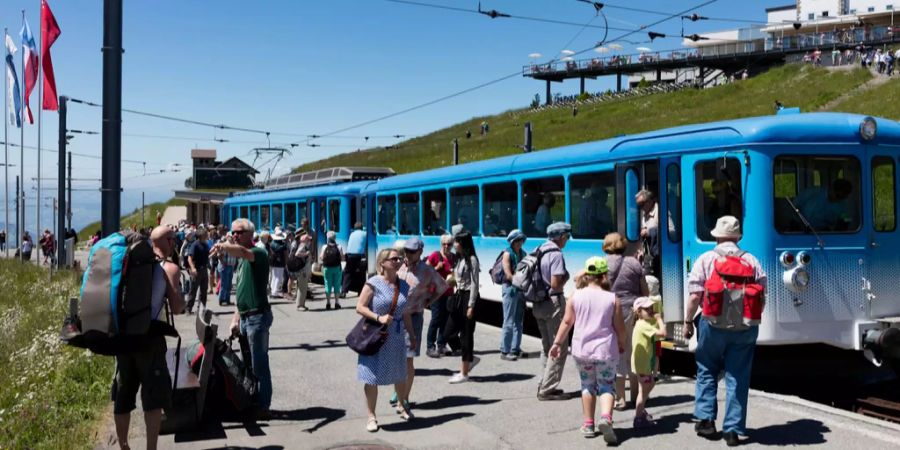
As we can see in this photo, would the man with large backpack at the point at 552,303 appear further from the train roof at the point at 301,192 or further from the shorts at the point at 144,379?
the train roof at the point at 301,192

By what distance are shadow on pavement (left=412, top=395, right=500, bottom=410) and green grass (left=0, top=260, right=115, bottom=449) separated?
3027mm

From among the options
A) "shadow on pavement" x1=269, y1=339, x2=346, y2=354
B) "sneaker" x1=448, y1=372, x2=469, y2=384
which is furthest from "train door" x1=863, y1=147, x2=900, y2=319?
"shadow on pavement" x1=269, y1=339, x2=346, y2=354

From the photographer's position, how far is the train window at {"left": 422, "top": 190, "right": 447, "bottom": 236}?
57.6 ft

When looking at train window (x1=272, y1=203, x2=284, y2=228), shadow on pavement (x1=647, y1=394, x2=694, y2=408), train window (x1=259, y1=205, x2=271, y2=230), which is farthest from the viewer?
train window (x1=259, y1=205, x2=271, y2=230)

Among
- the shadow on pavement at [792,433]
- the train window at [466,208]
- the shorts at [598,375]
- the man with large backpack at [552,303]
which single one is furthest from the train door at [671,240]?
the train window at [466,208]

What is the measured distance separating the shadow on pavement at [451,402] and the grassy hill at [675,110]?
34.9 metres

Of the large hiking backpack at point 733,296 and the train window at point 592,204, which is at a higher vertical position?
the train window at point 592,204

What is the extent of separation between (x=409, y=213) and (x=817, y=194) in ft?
37.1

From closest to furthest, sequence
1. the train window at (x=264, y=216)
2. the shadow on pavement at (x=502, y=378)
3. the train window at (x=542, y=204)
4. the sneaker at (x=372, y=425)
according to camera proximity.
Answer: the sneaker at (x=372, y=425) < the shadow on pavement at (x=502, y=378) < the train window at (x=542, y=204) < the train window at (x=264, y=216)

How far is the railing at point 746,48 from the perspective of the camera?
7325 cm

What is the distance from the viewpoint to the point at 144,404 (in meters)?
6.29

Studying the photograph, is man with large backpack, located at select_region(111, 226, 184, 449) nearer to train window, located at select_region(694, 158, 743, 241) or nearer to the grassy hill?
train window, located at select_region(694, 158, 743, 241)

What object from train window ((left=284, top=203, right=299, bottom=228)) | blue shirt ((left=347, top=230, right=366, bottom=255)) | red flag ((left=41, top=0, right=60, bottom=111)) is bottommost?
blue shirt ((left=347, top=230, right=366, bottom=255))

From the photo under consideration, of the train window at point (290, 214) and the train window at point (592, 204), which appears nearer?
the train window at point (592, 204)
